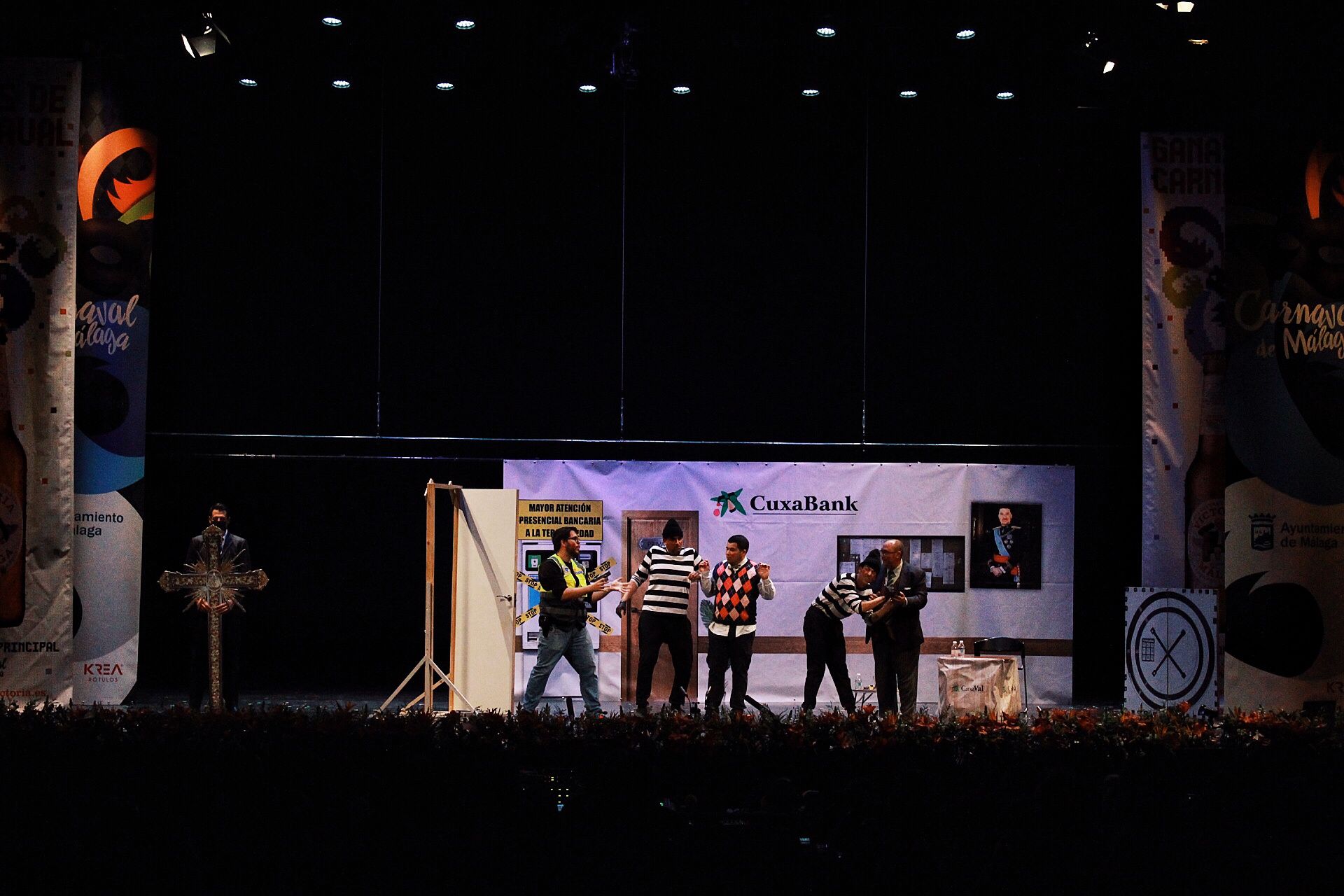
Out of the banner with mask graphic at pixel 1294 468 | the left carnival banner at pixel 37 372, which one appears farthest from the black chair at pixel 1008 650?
the left carnival banner at pixel 37 372

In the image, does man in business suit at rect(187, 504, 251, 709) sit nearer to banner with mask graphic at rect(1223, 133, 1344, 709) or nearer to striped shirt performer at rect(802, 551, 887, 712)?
striped shirt performer at rect(802, 551, 887, 712)

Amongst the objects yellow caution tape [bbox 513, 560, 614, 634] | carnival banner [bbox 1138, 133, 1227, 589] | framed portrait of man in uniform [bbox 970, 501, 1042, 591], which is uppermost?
carnival banner [bbox 1138, 133, 1227, 589]

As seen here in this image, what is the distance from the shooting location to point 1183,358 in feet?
31.4

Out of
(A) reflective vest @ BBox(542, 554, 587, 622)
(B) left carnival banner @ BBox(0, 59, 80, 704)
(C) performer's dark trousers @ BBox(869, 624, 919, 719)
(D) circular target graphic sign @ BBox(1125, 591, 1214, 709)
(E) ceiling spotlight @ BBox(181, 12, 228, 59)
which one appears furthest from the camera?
(B) left carnival banner @ BBox(0, 59, 80, 704)

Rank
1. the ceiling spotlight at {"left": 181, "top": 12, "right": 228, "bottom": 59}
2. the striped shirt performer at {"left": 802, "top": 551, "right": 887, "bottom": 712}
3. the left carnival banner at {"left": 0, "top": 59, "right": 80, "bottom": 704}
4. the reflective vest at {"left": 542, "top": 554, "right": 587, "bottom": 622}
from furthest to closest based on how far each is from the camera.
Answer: the left carnival banner at {"left": 0, "top": 59, "right": 80, "bottom": 704} → the striped shirt performer at {"left": 802, "top": 551, "right": 887, "bottom": 712} → the reflective vest at {"left": 542, "top": 554, "right": 587, "bottom": 622} → the ceiling spotlight at {"left": 181, "top": 12, "right": 228, "bottom": 59}

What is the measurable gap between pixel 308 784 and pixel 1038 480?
7.24 meters

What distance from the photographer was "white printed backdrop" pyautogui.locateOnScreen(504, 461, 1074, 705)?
974cm

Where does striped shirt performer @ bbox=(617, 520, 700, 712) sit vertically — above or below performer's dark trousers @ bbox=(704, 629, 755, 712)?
above

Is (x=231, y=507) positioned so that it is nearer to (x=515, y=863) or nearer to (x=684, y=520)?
(x=684, y=520)

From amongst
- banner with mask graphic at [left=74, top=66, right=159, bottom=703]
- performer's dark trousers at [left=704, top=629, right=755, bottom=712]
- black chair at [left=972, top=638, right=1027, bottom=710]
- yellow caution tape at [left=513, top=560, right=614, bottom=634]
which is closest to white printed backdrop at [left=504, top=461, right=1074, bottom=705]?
black chair at [left=972, top=638, right=1027, bottom=710]

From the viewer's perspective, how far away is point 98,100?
937 cm

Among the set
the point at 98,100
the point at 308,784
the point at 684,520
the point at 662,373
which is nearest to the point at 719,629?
the point at 684,520

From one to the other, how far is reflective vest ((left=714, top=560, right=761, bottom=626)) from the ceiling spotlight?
5.24 meters

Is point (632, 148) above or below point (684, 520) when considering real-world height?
above
